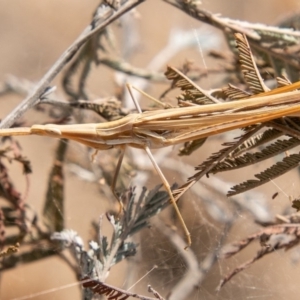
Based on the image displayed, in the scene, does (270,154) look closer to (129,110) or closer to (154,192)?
(154,192)

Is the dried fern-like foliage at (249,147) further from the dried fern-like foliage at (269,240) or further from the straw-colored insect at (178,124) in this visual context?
the dried fern-like foliage at (269,240)

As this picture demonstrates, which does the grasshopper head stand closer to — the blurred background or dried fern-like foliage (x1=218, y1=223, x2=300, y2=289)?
the blurred background

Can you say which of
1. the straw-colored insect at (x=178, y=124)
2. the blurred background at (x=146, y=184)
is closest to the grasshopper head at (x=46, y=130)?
the straw-colored insect at (x=178, y=124)

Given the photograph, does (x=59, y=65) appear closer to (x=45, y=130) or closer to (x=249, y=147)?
(x=45, y=130)

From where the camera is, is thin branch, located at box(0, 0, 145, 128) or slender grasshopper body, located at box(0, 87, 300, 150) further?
thin branch, located at box(0, 0, 145, 128)

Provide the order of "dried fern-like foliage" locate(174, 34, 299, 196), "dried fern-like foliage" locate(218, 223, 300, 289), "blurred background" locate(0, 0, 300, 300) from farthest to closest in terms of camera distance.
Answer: "blurred background" locate(0, 0, 300, 300)
"dried fern-like foliage" locate(218, 223, 300, 289)
"dried fern-like foliage" locate(174, 34, 299, 196)

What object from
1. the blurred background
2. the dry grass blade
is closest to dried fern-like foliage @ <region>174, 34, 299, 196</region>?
the dry grass blade

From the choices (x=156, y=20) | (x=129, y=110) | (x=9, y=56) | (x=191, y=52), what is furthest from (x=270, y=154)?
(x=9, y=56)
